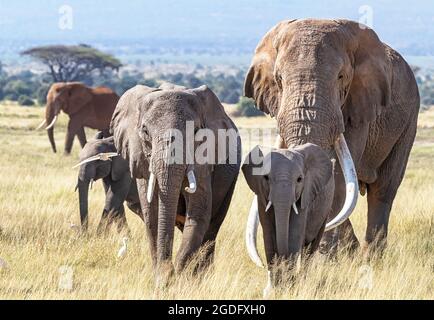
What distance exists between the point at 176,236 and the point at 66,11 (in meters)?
3.65

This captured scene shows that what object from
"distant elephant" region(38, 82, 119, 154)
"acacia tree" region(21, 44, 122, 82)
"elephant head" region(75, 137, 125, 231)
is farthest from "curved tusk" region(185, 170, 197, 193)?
"acacia tree" region(21, 44, 122, 82)

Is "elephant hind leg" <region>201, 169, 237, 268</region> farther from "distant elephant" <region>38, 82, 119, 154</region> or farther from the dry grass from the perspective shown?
"distant elephant" <region>38, 82, 119, 154</region>

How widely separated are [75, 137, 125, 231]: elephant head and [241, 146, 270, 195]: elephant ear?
14.5 feet

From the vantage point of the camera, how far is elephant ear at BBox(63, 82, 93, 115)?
96.6ft

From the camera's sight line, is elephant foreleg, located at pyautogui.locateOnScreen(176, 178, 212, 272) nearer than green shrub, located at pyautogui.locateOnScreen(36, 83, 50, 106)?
Yes

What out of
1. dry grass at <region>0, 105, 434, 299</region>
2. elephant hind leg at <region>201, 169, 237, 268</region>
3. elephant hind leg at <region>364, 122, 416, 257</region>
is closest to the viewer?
dry grass at <region>0, 105, 434, 299</region>

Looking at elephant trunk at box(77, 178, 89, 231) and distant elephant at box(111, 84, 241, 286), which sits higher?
distant elephant at box(111, 84, 241, 286)

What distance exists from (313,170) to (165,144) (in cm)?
111

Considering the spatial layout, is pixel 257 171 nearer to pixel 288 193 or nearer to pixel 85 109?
pixel 288 193

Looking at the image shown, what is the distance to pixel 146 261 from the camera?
36.2 feet

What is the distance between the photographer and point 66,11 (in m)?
14.7
